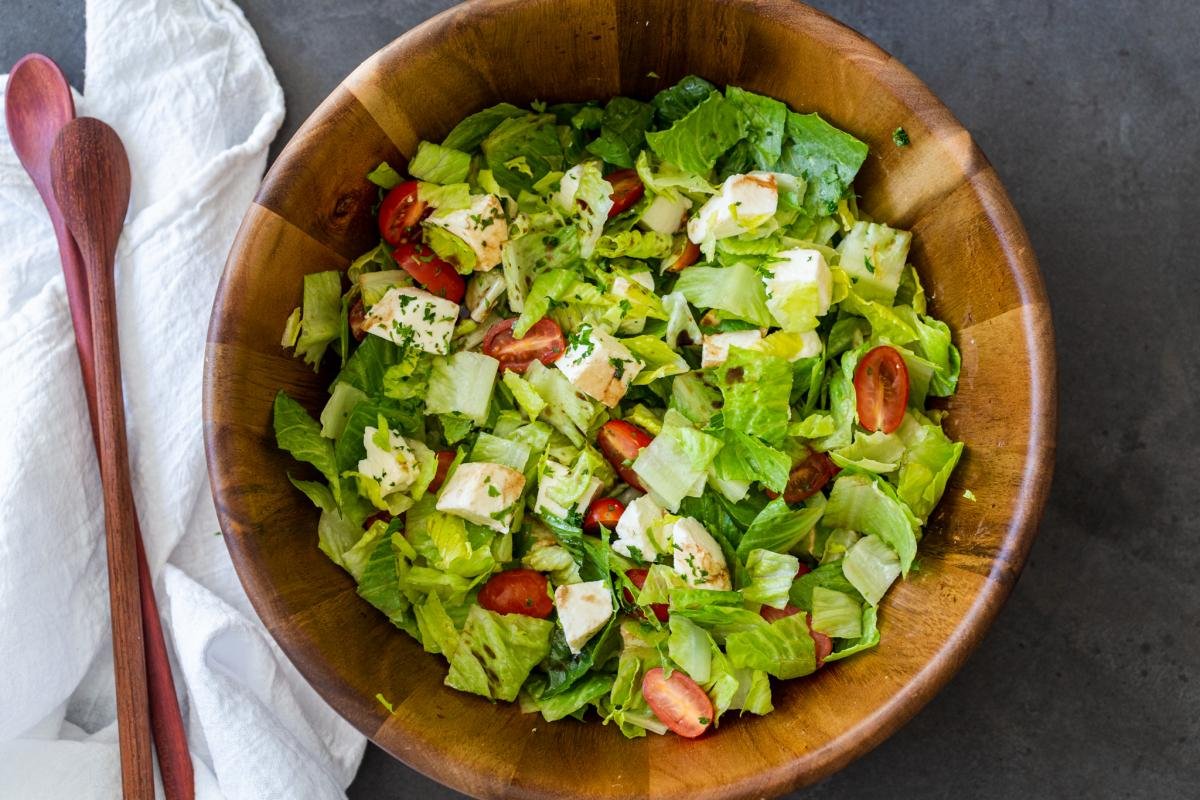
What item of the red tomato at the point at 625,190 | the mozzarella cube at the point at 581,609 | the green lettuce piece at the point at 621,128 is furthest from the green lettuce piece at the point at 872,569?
the green lettuce piece at the point at 621,128

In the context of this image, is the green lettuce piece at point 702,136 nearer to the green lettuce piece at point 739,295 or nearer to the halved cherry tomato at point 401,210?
the green lettuce piece at point 739,295

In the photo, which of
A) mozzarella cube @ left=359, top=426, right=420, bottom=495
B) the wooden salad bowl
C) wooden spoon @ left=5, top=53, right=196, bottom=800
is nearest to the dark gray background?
wooden spoon @ left=5, top=53, right=196, bottom=800

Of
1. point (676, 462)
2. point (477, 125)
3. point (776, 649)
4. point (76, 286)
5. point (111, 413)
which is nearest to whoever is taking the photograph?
point (776, 649)

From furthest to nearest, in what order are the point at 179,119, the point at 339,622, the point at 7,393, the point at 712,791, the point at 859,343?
the point at 179,119, the point at 7,393, the point at 859,343, the point at 339,622, the point at 712,791

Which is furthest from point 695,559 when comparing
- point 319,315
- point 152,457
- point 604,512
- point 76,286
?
point 76,286

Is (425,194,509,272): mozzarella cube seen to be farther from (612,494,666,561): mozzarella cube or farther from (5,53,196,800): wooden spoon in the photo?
(5,53,196,800): wooden spoon

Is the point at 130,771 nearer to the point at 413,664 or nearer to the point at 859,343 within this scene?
the point at 413,664

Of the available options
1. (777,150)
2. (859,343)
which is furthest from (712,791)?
(777,150)

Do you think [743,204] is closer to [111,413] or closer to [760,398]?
[760,398]
